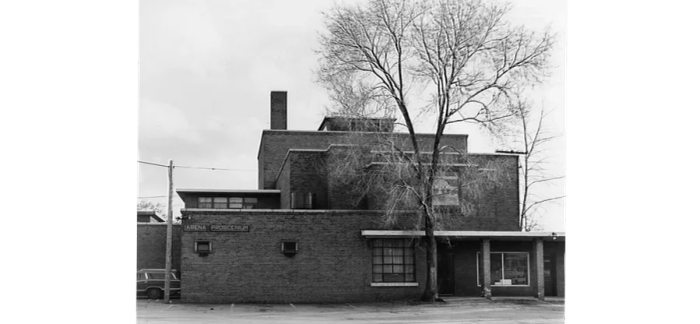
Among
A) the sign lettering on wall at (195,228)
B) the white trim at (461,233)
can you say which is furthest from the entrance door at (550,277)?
the sign lettering on wall at (195,228)

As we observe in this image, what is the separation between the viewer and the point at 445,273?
21.8 m

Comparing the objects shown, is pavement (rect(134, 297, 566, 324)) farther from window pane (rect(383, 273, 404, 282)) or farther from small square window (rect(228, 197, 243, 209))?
small square window (rect(228, 197, 243, 209))

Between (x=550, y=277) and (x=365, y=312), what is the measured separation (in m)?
7.76

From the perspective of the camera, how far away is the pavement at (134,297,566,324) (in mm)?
14633

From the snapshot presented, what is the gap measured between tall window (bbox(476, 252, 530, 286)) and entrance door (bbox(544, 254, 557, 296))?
1.00m

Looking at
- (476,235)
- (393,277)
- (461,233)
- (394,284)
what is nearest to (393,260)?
(393,277)

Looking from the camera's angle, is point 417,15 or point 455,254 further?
point 455,254
